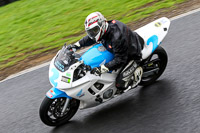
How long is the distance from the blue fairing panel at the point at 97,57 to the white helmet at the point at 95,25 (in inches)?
12.1

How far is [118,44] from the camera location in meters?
4.69

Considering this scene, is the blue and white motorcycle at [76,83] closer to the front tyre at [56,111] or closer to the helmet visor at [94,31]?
the front tyre at [56,111]

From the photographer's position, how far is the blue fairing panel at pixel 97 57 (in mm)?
4855

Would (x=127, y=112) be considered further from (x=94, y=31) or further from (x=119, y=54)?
(x=94, y=31)

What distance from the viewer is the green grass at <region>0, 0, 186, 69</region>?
8912 mm

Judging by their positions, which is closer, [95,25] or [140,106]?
[95,25]

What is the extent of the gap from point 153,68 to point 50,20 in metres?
6.01

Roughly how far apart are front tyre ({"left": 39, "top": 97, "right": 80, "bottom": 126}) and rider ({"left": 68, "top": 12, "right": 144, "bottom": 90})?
75 centimetres

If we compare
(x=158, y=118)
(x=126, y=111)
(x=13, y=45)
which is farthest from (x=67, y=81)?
(x=13, y=45)

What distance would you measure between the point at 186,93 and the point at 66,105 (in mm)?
1975

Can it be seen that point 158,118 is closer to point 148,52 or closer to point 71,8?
point 148,52

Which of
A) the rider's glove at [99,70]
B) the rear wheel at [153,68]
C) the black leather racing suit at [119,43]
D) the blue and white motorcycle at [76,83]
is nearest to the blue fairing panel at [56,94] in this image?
the blue and white motorcycle at [76,83]

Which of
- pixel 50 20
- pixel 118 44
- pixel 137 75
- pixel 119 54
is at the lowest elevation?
pixel 50 20

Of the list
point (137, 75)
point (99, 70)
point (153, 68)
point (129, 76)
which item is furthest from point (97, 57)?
point (153, 68)
